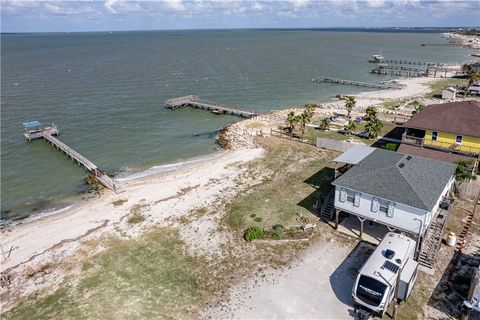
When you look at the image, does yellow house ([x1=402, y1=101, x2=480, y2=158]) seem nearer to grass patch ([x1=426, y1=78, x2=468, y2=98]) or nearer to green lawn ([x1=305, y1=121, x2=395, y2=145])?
green lawn ([x1=305, y1=121, x2=395, y2=145])

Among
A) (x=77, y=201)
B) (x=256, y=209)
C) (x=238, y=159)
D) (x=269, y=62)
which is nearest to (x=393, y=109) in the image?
(x=238, y=159)

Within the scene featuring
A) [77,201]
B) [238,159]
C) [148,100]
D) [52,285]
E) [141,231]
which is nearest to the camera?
[52,285]

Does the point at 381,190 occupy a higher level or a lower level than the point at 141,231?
higher

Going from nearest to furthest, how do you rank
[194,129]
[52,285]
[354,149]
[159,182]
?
[52,285] → [354,149] → [159,182] → [194,129]

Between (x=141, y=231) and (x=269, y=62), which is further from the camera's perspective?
(x=269, y=62)

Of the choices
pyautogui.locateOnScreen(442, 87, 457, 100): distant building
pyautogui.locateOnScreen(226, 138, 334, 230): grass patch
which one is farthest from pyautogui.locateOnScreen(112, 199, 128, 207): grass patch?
pyautogui.locateOnScreen(442, 87, 457, 100): distant building

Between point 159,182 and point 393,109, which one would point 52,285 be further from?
point 393,109

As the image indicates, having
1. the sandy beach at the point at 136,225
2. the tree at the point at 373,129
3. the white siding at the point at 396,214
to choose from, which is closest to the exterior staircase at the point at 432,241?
the white siding at the point at 396,214

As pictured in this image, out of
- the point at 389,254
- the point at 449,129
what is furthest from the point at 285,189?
the point at 449,129
